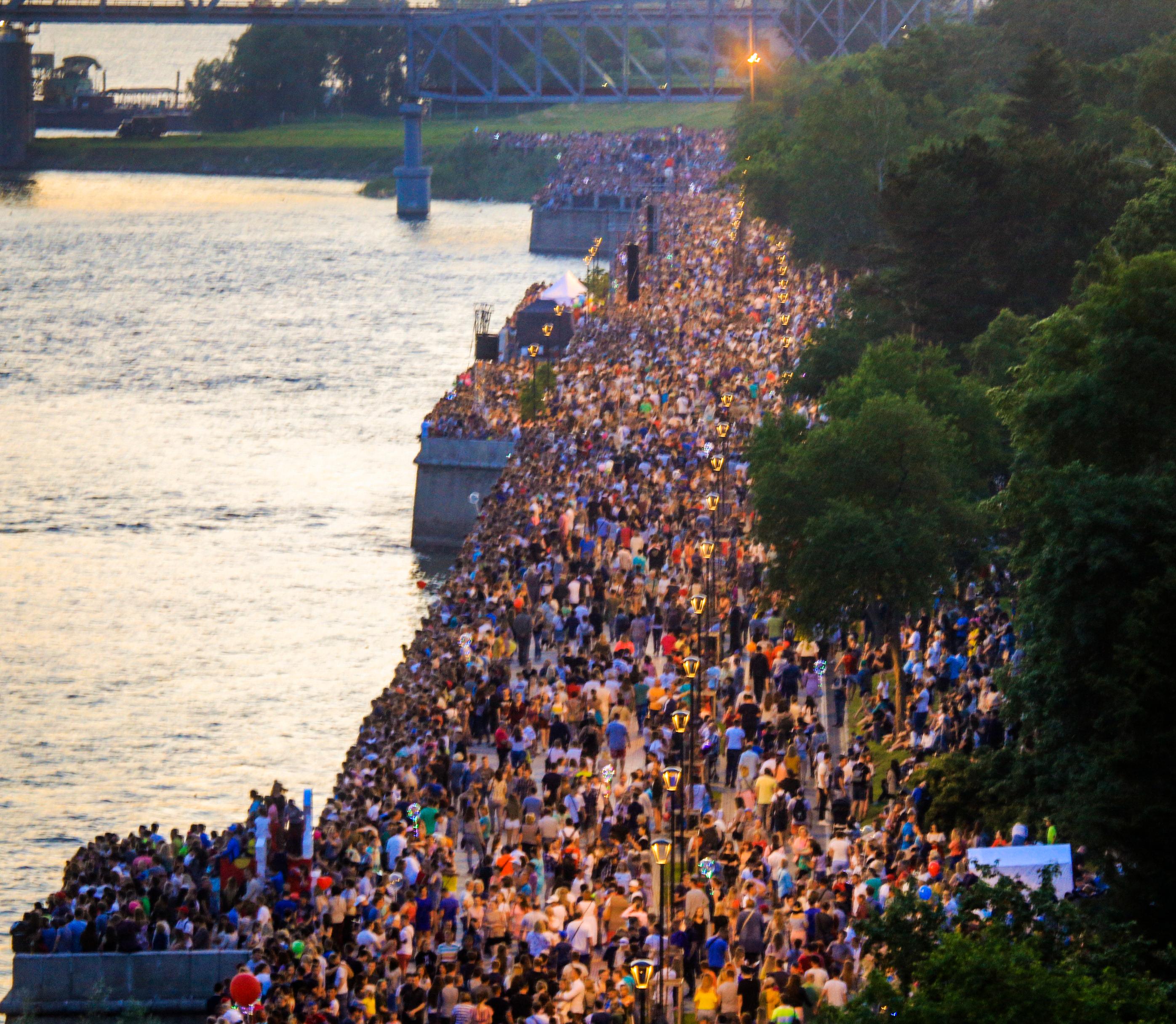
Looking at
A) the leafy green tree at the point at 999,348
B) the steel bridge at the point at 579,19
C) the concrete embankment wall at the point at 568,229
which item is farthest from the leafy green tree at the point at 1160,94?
the steel bridge at the point at 579,19

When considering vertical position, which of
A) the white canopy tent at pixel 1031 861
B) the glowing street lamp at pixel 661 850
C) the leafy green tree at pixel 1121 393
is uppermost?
the leafy green tree at pixel 1121 393

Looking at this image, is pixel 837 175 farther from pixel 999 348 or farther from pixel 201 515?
pixel 999 348

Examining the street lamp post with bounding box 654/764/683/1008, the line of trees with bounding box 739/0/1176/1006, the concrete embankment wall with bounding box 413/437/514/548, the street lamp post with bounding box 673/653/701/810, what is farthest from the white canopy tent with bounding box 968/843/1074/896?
the concrete embankment wall with bounding box 413/437/514/548

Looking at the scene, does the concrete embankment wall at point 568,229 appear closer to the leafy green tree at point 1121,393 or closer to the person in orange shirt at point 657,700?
the person in orange shirt at point 657,700

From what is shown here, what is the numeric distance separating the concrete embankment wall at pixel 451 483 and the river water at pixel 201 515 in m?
1.06

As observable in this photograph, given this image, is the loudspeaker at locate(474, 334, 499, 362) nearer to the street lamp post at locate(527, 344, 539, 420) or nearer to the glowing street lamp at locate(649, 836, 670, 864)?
the street lamp post at locate(527, 344, 539, 420)

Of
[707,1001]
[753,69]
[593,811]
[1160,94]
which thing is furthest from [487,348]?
[753,69]

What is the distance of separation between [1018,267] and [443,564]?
18.2 m

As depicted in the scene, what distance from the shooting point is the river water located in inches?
1672

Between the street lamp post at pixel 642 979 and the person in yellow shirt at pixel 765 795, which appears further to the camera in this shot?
the person in yellow shirt at pixel 765 795

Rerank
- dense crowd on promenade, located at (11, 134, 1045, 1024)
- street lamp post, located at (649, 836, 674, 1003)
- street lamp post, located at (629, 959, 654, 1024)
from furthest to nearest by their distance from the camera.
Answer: street lamp post, located at (649, 836, 674, 1003)
dense crowd on promenade, located at (11, 134, 1045, 1024)
street lamp post, located at (629, 959, 654, 1024)

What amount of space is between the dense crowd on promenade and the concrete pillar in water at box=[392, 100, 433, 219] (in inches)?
5011

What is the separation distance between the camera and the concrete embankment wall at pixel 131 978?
2434cm

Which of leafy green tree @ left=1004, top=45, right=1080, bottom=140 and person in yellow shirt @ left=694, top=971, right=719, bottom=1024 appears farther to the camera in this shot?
leafy green tree @ left=1004, top=45, right=1080, bottom=140
